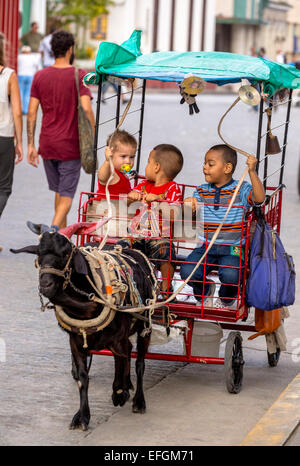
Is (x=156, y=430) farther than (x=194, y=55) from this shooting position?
No

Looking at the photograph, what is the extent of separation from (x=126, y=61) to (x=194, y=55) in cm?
44

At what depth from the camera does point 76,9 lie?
4984 centimetres

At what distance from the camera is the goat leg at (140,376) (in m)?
5.73

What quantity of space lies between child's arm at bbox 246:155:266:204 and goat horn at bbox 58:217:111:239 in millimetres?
920

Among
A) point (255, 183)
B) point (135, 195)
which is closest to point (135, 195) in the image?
point (135, 195)

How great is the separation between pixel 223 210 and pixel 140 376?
1210 mm

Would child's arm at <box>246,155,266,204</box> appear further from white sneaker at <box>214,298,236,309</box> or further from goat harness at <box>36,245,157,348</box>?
goat harness at <box>36,245,157,348</box>

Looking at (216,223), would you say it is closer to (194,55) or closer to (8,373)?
(194,55)

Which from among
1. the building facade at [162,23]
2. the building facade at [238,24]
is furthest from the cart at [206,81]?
the building facade at [238,24]

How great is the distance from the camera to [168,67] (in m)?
→ 6.34

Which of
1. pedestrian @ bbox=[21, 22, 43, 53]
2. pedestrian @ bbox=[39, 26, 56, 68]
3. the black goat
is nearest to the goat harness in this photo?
the black goat
